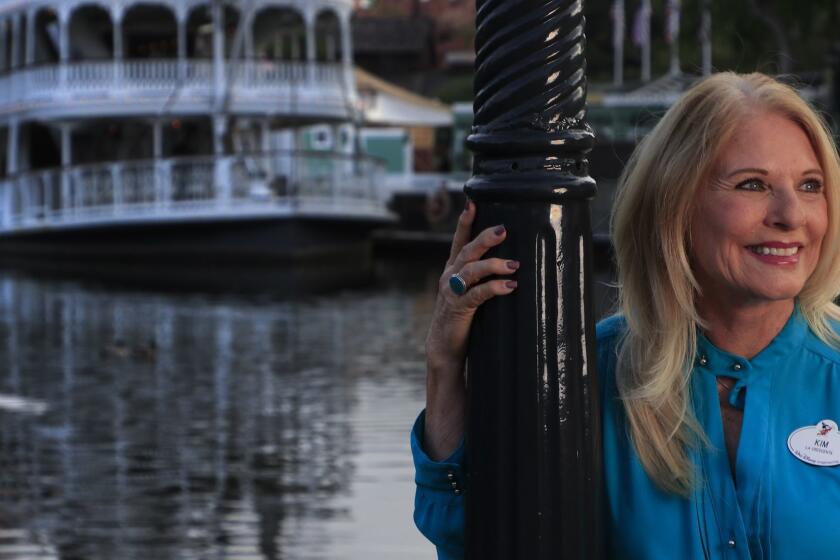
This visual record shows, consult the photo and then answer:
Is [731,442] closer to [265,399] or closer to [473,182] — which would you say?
[473,182]

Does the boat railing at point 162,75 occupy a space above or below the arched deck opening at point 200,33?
below

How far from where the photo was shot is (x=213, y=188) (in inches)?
1270

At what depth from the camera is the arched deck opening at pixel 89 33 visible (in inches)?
1486

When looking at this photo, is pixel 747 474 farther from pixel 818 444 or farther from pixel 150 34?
pixel 150 34

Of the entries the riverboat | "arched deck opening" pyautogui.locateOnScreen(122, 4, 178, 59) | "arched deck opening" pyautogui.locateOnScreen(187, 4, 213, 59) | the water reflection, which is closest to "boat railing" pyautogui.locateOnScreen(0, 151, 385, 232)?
the riverboat

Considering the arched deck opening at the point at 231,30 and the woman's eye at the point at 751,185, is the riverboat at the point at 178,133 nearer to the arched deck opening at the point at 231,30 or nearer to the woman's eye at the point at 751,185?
the arched deck opening at the point at 231,30

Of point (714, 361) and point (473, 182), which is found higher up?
point (473, 182)

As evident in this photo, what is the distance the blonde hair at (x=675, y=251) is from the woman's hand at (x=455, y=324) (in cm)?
26

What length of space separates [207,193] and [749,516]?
30.3m

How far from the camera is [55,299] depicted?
2525cm

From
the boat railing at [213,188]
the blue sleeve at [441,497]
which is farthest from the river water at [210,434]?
the boat railing at [213,188]

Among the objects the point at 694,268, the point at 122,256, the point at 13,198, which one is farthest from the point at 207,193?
the point at 694,268

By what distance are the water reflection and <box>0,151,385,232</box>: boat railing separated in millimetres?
10355

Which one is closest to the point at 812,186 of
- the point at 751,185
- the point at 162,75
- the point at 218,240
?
the point at 751,185
